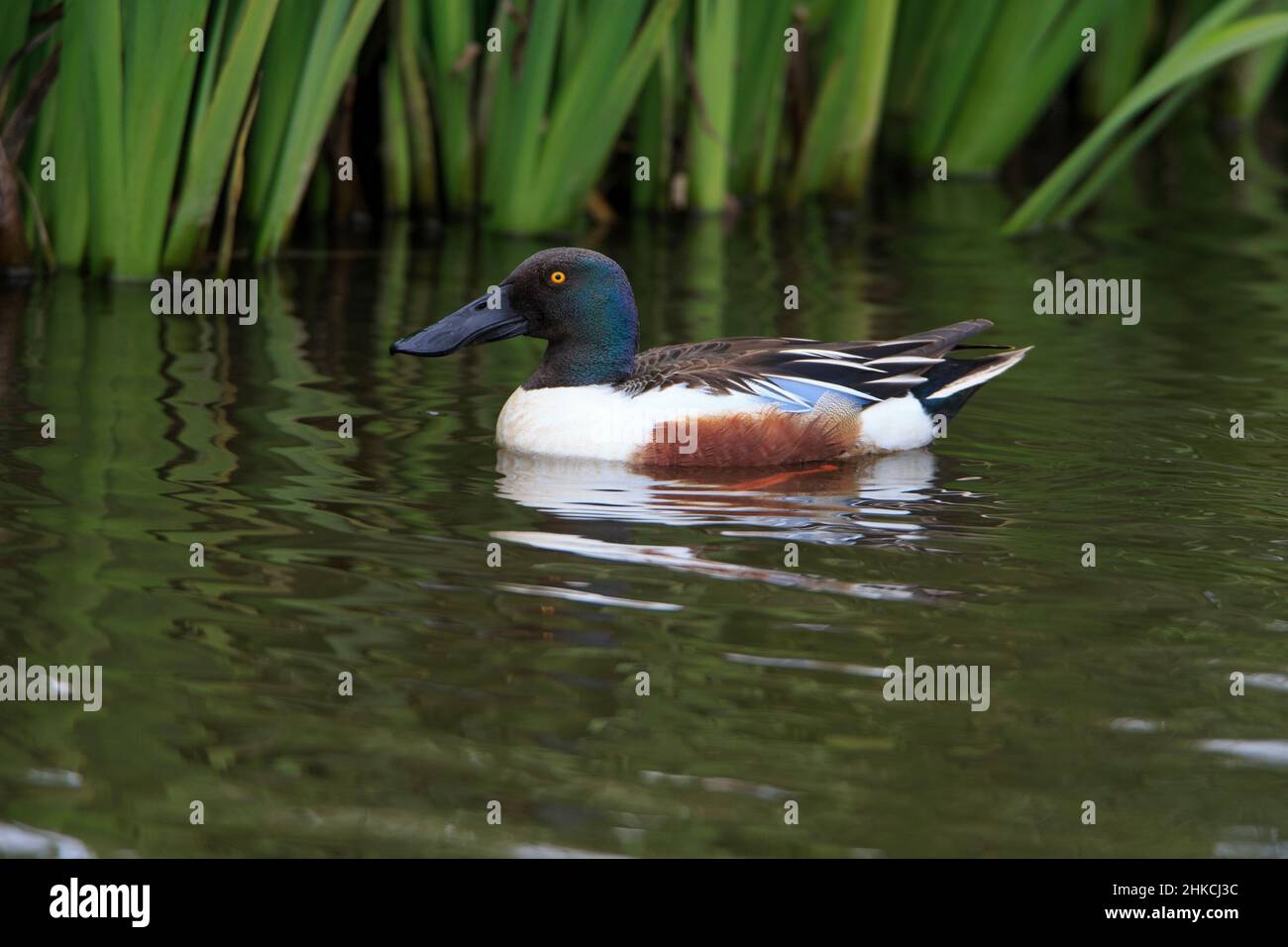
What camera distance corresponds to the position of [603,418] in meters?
7.11

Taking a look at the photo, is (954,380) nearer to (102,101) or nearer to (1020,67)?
(102,101)

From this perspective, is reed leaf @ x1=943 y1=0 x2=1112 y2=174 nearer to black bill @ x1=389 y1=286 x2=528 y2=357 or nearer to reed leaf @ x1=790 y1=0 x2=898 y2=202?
reed leaf @ x1=790 y1=0 x2=898 y2=202

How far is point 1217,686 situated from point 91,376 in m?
5.34

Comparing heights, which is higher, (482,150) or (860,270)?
(482,150)

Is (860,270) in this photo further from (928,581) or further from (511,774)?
(511,774)

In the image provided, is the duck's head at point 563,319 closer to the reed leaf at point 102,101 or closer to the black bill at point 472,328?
the black bill at point 472,328

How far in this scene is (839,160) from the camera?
12719 millimetres

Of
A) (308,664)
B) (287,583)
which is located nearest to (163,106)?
(287,583)

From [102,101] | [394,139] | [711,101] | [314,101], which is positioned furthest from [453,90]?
[102,101]

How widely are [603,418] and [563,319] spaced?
0.52 meters

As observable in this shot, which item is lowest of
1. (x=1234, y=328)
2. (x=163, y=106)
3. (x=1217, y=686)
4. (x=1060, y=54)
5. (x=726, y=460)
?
(x=1217, y=686)

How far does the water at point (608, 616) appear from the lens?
4.12 metres
